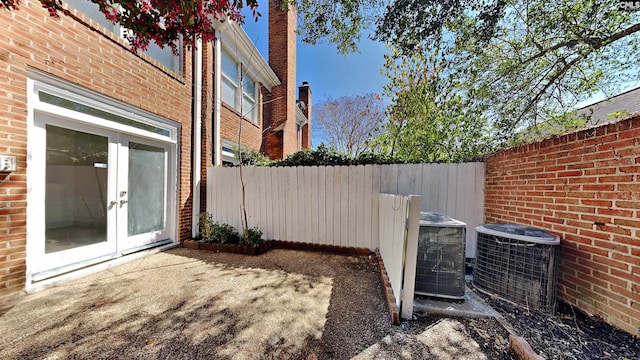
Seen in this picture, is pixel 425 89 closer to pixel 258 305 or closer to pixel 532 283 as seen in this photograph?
pixel 532 283

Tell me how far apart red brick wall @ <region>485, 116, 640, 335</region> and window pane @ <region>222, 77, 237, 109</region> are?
254 inches

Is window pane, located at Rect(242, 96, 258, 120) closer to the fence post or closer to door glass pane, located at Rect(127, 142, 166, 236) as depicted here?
door glass pane, located at Rect(127, 142, 166, 236)

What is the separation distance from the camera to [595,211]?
1877 mm

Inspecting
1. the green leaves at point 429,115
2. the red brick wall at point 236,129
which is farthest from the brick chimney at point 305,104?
the green leaves at point 429,115

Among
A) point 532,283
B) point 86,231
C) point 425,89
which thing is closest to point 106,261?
point 86,231

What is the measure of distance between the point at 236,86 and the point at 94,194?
14.3ft

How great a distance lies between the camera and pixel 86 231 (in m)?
3.24

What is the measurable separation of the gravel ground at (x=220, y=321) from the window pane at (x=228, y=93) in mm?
4576

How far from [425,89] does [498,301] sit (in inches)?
157

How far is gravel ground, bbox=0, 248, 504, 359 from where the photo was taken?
1.71m

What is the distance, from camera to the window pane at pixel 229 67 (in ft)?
19.1

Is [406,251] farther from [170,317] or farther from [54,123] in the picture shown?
[54,123]

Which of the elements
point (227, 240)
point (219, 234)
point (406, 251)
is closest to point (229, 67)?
point (219, 234)

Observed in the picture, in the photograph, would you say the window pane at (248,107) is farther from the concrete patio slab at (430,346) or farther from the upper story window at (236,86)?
the concrete patio slab at (430,346)
